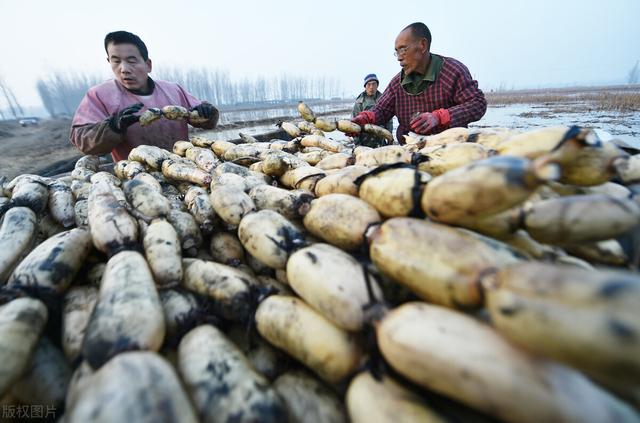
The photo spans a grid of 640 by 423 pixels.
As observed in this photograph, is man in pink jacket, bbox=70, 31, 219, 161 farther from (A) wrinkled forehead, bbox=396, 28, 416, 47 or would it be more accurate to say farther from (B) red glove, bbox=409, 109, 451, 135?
(A) wrinkled forehead, bbox=396, 28, 416, 47

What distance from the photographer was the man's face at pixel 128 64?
11.3ft

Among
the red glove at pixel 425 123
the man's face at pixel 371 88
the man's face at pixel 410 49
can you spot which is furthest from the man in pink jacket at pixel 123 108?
the man's face at pixel 371 88

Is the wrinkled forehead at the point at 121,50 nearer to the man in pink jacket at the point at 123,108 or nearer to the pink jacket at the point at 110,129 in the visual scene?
the man in pink jacket at the point at 123,108

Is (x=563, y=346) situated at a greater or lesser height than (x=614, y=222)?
lesser

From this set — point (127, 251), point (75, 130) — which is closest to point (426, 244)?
point (127, 251)

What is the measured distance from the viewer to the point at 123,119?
2.98 m

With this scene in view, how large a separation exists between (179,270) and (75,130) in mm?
3380

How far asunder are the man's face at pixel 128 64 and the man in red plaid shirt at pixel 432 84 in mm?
3057

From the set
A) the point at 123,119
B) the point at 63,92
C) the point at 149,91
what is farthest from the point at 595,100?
the point at 63,92

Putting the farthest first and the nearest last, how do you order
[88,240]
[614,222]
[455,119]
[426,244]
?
[455,119] → [88,240] → [426,244] → [614,222]

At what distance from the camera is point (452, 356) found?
2.29 feet

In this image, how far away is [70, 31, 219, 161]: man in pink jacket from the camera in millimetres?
3148

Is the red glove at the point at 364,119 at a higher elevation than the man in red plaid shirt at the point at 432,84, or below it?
below

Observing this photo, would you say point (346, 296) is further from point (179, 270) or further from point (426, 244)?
point (179, 270)
